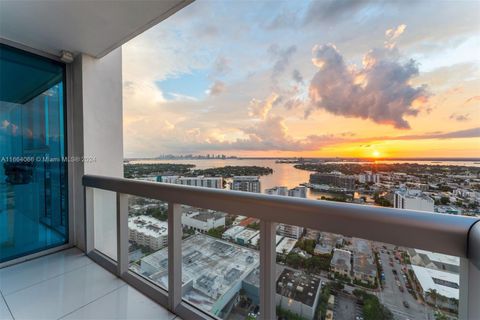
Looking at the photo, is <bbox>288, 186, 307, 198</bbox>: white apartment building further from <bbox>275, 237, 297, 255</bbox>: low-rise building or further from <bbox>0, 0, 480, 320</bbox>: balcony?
<bbox>275, 237, 297, 255</bbox>: low-rise building

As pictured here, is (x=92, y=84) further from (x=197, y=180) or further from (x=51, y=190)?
(x=197, y=180)

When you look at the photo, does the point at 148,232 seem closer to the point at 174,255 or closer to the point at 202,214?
the point at 174,255

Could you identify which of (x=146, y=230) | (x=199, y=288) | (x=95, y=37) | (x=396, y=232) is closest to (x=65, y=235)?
(x=146, y=230)

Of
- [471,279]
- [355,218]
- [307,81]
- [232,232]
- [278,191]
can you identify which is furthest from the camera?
[307,81]

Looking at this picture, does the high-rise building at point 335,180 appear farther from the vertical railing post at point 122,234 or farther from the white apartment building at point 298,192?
the vertical railing post at point 122,234

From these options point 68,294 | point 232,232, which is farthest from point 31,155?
point 232,232

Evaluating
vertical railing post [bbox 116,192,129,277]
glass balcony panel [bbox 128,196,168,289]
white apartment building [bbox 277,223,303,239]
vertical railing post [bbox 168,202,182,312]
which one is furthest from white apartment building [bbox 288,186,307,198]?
vertical railing post [bbox 116,192,129,277]
